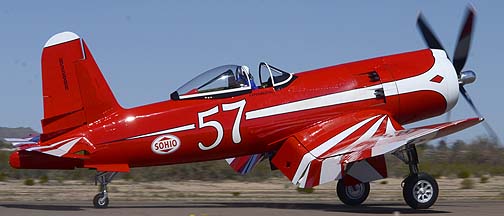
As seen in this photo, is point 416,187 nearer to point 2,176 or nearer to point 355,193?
point 355,193

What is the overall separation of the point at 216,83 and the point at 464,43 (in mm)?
5400

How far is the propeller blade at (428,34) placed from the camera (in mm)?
18891

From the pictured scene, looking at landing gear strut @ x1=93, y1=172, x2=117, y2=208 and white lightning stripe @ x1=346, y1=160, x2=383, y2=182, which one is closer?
landing gear strut @ x1=93, y1=172, x2=117, y2=208

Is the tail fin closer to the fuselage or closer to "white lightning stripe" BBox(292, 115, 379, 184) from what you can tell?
the fuselage

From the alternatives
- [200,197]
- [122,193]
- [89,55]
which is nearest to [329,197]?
[200,197]

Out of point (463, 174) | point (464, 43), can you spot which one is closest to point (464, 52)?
point (464, 43)

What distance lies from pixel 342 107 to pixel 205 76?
8.74 feet

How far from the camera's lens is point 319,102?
55.3 feet

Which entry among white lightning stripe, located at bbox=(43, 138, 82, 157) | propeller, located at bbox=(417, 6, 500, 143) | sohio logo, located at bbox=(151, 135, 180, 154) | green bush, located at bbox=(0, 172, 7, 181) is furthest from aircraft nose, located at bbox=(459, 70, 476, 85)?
green bush, located at bbox=(0, 172, 7, 181)

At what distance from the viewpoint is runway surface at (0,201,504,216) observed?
49.9 ft

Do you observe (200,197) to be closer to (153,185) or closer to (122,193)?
(122,193)

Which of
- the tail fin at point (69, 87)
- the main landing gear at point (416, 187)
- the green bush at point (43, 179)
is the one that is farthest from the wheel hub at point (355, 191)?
the green bush at point (43, 179)

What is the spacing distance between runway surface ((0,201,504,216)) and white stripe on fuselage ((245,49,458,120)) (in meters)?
1.86

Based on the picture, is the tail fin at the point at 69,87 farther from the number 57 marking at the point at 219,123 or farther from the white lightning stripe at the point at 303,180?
the white lightning stripe at the point at 303,180
